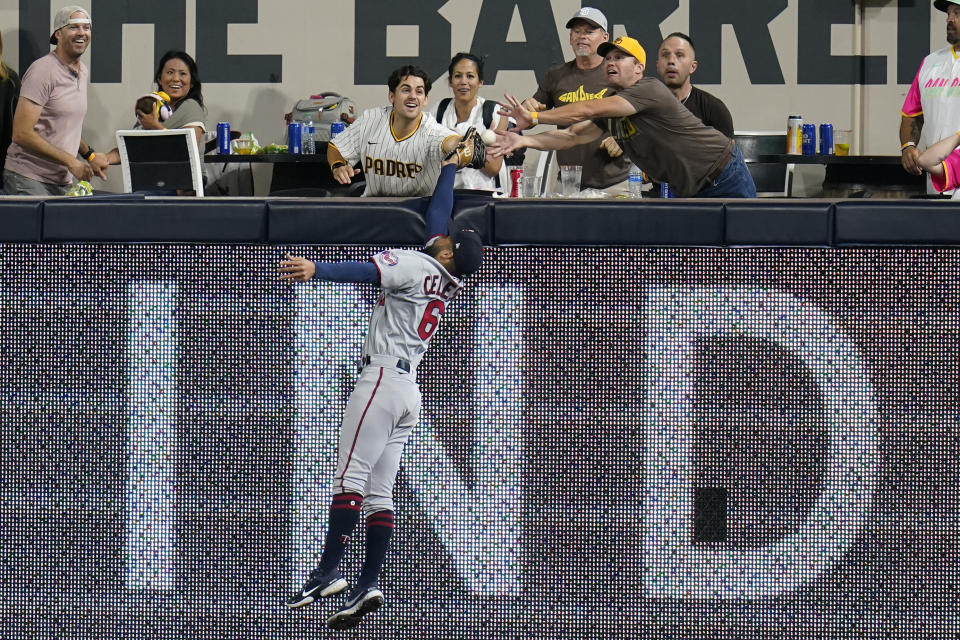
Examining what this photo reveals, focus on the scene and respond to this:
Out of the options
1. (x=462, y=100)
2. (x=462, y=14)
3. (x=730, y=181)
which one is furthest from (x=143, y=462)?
(x=462, y=14)

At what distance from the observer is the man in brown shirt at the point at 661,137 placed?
5305mm

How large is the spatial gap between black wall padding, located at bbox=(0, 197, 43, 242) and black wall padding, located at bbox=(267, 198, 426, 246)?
87 cm

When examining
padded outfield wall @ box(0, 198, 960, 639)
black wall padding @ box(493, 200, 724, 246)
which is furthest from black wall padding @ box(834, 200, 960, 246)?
black wall padding @ box(493, 200, 724, 246)

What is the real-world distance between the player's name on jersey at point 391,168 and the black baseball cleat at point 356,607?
2.02 meters

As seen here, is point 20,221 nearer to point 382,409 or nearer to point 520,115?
point 382,409

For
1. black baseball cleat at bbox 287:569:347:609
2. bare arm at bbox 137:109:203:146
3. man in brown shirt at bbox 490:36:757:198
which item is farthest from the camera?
bare arm at bbox 137:109:203:146

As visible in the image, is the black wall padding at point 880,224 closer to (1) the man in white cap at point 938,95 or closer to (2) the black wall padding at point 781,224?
(2) the black wall padding at point 781,224

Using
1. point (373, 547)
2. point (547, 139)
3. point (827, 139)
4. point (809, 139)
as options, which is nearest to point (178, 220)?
point (373, 547)

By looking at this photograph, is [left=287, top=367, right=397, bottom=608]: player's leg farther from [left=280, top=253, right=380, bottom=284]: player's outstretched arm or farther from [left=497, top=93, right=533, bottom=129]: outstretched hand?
[left=497, top=93, right=533, bottom=129]: outstretched hand

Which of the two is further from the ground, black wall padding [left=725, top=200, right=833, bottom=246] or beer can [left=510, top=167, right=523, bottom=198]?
beer can [left=510, top=167, right=523, bottom=198]

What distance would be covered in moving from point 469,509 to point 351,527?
502 millimetres

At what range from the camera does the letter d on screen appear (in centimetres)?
450

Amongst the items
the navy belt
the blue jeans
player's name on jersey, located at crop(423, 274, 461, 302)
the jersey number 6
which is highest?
the blue jeans

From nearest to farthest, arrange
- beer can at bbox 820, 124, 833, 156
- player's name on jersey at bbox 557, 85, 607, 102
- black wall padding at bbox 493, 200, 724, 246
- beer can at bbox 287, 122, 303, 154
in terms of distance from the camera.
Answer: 1. black wall padding at bbox 493, 200, 724, 246
2. player's name on jersey at bbox 557, 85, 607, 102
3. beer can at bbox 287, 122, 303, 154
4. beer can at bbox 820, 124, 833, 156
